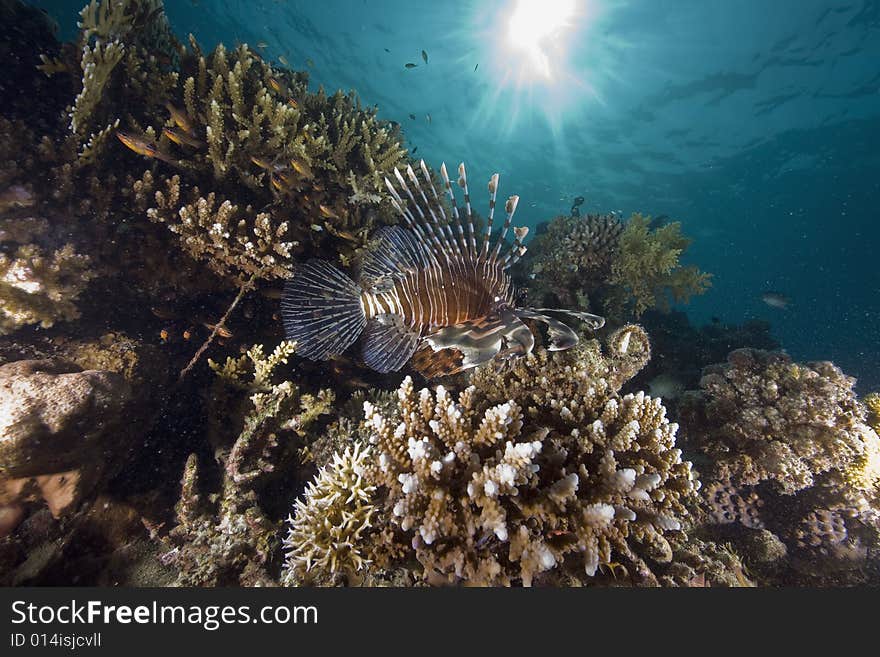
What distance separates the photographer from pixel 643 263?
4.78m

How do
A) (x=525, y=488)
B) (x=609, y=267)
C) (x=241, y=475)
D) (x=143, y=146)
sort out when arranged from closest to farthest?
(x=525, y=488) → (x=241, y=475) → (x=143, y=146) → (x=609, y=267)

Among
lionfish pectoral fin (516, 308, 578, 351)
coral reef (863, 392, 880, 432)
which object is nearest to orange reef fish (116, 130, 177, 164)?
lionfish pectoral fin (516, 308, 578, 351)

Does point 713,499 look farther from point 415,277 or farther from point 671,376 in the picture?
point 415,277

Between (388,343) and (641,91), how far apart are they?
90.2 feet

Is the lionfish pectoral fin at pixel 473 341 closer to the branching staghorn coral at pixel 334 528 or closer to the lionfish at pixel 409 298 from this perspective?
the lionfish at pixel 409 298

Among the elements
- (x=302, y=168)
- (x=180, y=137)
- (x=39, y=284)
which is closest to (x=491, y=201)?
(x=302, y=168)

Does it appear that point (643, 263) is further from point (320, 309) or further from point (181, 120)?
point (181, 120)

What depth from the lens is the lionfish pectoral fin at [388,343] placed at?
8.87 feet

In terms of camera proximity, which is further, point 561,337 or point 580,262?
point 580,262

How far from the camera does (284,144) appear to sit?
3.35m

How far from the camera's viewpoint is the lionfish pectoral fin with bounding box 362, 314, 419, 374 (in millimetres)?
2703

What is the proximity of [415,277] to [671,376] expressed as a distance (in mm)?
4337

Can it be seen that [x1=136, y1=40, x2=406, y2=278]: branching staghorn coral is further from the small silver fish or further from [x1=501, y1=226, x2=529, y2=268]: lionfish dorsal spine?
the small silver fish

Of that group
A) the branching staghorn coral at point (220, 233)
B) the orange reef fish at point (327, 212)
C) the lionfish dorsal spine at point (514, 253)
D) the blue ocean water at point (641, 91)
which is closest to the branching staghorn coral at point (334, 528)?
the branching staghorn coral at point (220, 233)
